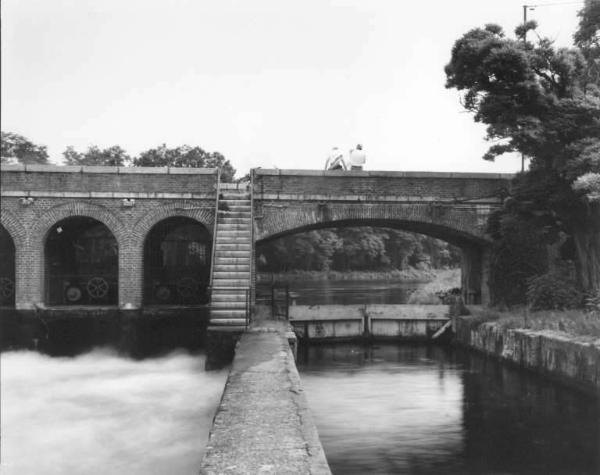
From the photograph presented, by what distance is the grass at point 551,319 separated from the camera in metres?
13.1

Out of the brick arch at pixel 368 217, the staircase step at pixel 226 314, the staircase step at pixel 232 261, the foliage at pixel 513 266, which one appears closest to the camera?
the staircase step at pixel 226 314

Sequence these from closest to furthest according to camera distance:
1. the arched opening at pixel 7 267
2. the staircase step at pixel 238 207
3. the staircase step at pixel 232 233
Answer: the staircase step at pixel 232 233, the staircase step at pixel 238 207, the arched opening at pixel 7 267

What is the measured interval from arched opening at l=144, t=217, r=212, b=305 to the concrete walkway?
988cm

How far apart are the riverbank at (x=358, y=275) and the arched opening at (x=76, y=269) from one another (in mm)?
37813

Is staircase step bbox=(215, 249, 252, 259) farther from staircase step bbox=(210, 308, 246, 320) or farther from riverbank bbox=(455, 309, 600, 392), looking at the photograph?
riverbank bbox=(455, 309, 600, 392)

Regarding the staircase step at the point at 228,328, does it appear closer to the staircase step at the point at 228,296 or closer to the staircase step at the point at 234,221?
the staircase step at the point at 228,296

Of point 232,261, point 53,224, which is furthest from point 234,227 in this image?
point 53,224

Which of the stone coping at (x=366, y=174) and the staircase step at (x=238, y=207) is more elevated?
the stone coping at (x=366, y=174)

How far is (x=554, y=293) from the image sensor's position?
16.3 m

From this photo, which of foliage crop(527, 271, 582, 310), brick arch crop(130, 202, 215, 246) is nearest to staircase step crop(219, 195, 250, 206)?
brick arch crop(130, 202, 215, 246)

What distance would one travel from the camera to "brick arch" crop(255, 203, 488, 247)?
731 inches

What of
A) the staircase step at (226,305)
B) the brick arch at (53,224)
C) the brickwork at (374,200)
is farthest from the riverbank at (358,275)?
the staircase step at (226,305)

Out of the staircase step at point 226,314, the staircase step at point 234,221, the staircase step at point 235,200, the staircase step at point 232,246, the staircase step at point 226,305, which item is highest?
the staircase step at point 235,200

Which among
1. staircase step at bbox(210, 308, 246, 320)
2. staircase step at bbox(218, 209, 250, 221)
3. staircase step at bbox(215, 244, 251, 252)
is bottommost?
staircase step at bbox(210, 308, 246, 320)
